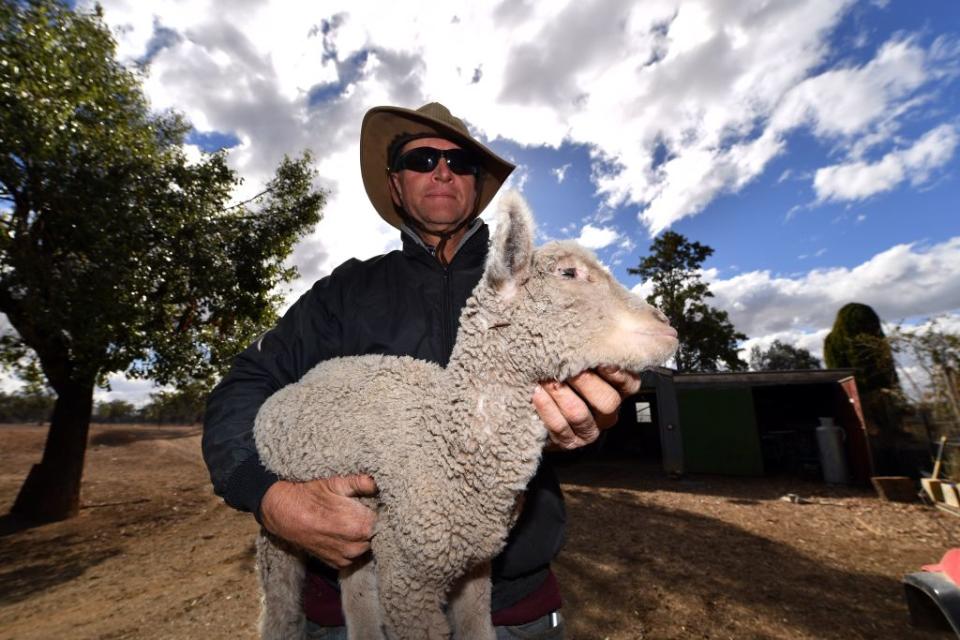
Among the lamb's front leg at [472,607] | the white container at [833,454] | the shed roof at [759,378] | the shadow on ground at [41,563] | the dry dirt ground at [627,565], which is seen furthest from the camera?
the shed roof at [759,378]

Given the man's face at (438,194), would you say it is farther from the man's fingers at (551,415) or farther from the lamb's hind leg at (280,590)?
the lamb's hind leg at (280,590)

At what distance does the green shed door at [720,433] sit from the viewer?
16.4 meters

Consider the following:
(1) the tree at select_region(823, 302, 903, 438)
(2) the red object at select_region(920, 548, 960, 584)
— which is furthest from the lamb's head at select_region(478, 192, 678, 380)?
(1) the tree at select_region(823, 302, 903, 438)

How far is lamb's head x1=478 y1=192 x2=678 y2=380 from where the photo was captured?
5.82ft

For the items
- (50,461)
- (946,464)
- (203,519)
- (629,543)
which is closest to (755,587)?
(629,543)

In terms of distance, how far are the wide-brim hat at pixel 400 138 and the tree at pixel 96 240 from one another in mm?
8173

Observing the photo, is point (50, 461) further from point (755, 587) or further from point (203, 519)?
point (755, 587)

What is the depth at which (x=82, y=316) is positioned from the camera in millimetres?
8375

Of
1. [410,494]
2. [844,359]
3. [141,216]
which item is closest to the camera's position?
[410,494]

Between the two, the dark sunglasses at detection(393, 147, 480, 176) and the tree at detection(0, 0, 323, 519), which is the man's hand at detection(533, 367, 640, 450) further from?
the tree at detection(0, 0, 323, 519)

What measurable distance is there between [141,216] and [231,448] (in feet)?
32.1

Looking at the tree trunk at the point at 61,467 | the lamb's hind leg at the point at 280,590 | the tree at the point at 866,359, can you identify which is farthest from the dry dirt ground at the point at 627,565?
the tree at the point at 866,359

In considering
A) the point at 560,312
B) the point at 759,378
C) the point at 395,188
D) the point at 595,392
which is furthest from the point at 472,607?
the point at 759,378

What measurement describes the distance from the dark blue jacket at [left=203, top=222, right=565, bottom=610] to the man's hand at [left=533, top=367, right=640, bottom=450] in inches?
24.9
